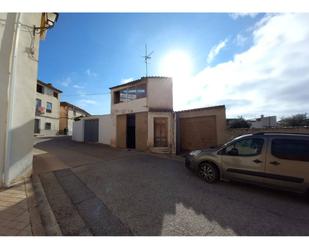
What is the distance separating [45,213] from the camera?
293 centimetres

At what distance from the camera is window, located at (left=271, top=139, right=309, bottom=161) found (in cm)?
363

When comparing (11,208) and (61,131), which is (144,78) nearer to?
(11,208)

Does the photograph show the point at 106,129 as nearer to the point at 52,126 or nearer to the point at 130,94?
the point at 130,94

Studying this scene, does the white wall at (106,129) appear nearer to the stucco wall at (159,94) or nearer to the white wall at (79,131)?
the white wall at (79,131)

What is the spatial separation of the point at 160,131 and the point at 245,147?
664 cm

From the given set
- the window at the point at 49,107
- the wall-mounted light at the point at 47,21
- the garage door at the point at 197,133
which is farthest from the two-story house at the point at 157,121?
the window at the point at 49,107

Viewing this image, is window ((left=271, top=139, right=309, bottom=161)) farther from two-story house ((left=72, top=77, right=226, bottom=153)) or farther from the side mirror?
two-story house ((left=72, top=77, right=226, bottom=153))

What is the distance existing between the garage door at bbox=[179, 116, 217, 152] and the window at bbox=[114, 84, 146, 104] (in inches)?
145

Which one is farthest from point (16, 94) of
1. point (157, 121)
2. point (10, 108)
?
point (157, 121)

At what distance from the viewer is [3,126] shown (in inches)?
156

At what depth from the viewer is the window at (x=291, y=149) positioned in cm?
363

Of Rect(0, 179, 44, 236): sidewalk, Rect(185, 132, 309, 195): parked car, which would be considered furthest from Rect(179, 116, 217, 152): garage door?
Rect(0, 179, 44, 236): sidewalk
